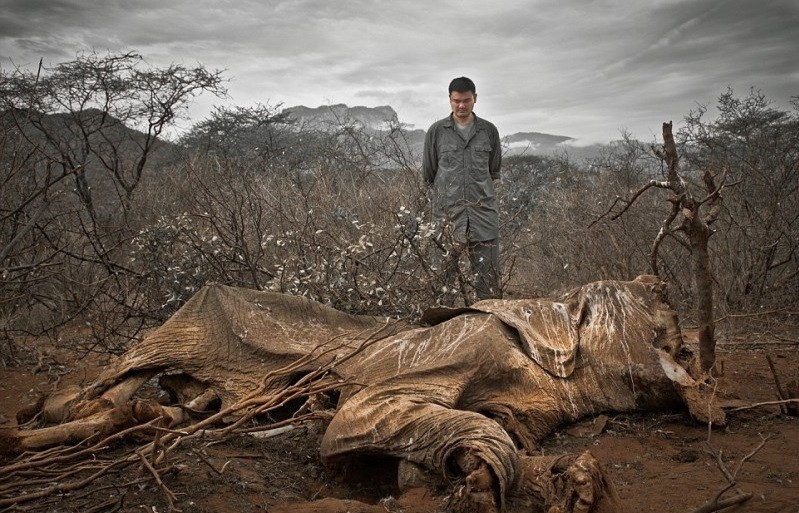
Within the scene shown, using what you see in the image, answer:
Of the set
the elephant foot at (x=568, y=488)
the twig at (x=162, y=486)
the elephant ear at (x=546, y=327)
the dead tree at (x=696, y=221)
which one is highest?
the dead tree at (x=696, y=221)

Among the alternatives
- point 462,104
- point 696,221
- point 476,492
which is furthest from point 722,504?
point 462,104

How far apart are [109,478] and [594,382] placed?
8.60 ft

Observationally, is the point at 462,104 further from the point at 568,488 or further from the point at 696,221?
the point at 568,488

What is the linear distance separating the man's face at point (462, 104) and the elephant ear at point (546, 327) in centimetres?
289

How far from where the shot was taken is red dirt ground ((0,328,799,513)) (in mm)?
3064

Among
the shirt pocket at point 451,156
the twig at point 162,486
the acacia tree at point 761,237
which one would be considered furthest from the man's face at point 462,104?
the twig at point 162,486

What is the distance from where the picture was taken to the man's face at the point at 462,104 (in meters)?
6.79

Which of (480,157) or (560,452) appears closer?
(560,452)

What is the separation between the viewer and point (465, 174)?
269 inches

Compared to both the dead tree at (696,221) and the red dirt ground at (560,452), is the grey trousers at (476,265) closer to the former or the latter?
the dead tree at (696,221)

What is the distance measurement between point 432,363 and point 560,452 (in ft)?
2.78

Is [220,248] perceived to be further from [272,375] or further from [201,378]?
[272,375]

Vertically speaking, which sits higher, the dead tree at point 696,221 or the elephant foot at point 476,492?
the dead tree at point 696,221

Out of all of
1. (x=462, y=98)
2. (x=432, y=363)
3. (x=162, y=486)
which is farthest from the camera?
(x=462, y=98)
